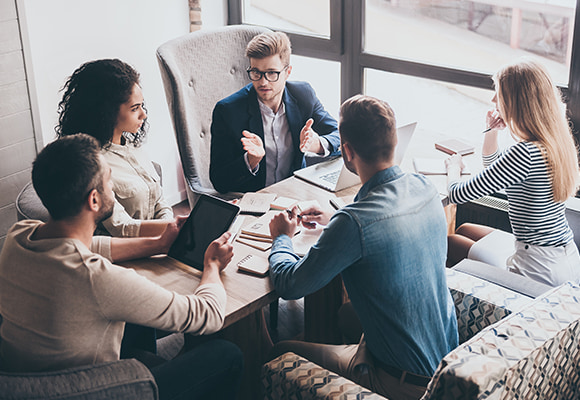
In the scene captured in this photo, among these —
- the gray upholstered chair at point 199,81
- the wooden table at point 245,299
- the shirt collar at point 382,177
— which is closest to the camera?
the shirt collar at point 382,177

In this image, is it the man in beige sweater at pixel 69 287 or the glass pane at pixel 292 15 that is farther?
the glass pane at pixel 292 15

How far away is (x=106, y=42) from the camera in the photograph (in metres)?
3.49

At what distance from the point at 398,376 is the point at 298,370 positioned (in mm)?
272

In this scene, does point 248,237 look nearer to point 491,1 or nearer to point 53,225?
point 53,225

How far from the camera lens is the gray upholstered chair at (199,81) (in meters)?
2.80

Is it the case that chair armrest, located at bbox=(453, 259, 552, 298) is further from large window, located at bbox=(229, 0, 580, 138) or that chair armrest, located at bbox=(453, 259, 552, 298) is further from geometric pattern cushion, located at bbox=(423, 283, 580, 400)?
large window, located at bbox=(229, 0, 580, 138)

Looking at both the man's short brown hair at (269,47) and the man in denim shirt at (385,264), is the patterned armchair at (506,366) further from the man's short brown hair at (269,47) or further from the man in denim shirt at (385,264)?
the man's short brown hair at (269,47)

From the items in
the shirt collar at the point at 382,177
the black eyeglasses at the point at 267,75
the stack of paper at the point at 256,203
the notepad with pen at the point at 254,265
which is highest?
the black eyeglasses at the point at 267,75

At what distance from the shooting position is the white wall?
313 cm

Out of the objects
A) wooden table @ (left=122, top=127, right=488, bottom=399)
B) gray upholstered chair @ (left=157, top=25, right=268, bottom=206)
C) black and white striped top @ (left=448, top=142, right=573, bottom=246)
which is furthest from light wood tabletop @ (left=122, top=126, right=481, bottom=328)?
gray upholstered chair @ (left=157, top=25, right=268, bottom=206)

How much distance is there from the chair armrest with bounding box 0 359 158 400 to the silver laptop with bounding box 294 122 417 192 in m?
1.25

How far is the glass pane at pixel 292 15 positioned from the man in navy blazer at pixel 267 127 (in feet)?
2.81

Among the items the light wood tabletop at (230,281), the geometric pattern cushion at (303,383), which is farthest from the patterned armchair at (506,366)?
the light wood tabletop at (230,281)

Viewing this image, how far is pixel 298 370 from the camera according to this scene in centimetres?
167
